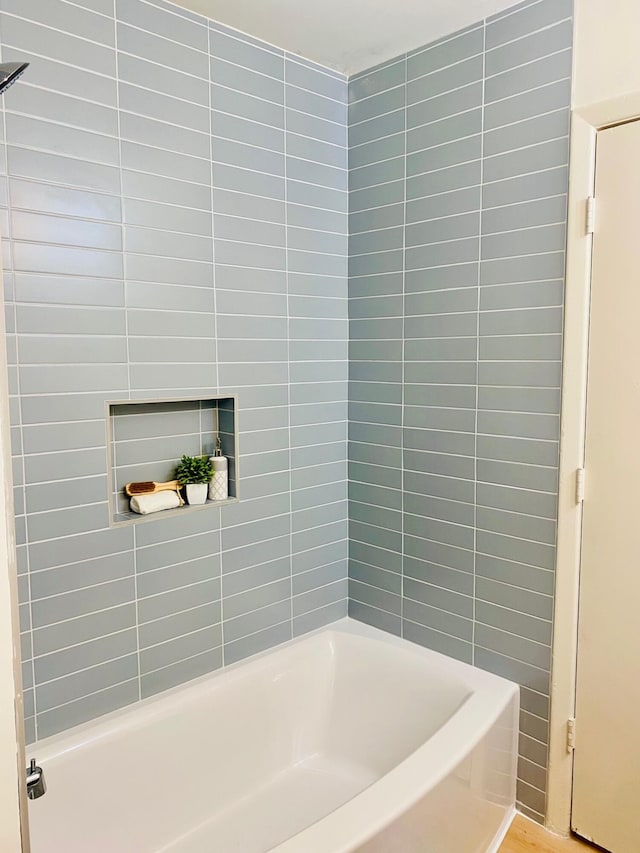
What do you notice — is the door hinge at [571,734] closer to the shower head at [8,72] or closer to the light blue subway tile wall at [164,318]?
the light blue subway tile wall at [164,318]

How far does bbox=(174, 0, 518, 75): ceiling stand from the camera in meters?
1.86

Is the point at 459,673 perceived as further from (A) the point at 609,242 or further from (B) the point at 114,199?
(B) the point at 114,199

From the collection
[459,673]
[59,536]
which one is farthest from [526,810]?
[59,536]

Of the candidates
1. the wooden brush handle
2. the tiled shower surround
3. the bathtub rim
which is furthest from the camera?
the wooden brush handle

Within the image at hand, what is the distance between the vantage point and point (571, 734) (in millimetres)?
1901

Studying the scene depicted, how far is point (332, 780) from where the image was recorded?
211cm

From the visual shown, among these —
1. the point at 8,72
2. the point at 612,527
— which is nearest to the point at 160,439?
the point at 612,527

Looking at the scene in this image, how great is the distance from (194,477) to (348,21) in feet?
5.05

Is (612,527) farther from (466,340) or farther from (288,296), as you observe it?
(288,296)

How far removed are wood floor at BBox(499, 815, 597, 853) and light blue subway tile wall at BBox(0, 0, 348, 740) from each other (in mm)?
944

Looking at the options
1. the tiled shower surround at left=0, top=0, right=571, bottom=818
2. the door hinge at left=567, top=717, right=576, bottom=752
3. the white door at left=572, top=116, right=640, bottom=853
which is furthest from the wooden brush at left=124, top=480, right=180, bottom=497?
the door hinge at left=567, top=717, right=576, bottom=752

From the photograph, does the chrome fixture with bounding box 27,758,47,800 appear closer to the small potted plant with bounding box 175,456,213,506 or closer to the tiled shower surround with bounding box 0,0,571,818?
the tiled shower surround with bounding box 0,0,571,818

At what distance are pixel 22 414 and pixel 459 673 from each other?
1591 mm

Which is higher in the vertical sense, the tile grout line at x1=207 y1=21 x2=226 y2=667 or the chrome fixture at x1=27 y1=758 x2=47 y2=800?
the tile grout line at x1=207 y1=21 x2=226 y2=667
